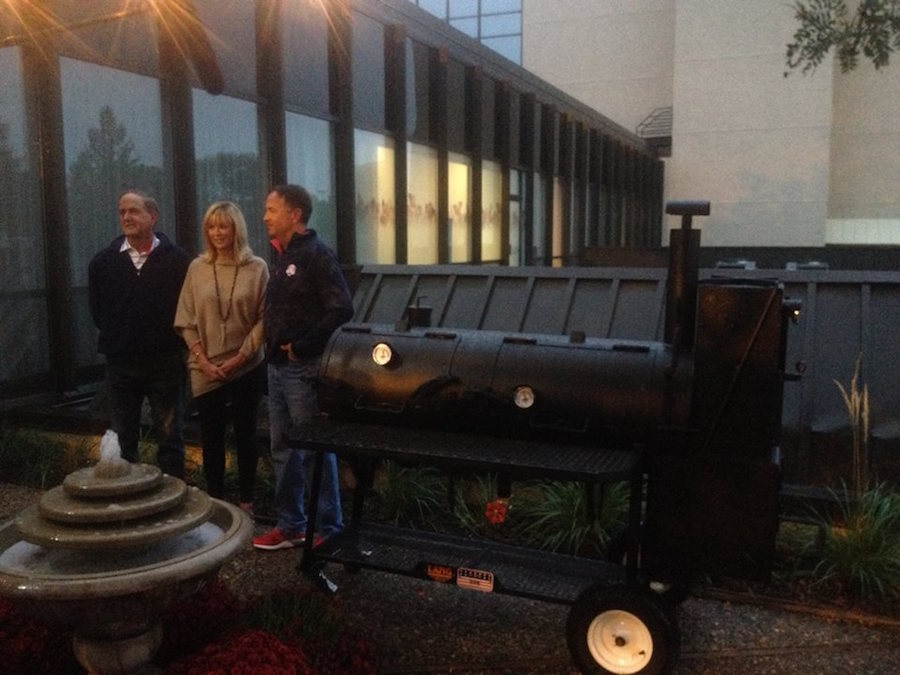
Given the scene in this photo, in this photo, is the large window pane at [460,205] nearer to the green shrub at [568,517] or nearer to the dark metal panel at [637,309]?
the dark metal panel at [637,309]

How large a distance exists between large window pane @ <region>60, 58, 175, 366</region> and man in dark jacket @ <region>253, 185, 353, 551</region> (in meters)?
4.39

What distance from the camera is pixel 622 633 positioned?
3.52 m

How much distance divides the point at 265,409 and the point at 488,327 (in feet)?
A: 7.37

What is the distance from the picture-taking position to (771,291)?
3.49m

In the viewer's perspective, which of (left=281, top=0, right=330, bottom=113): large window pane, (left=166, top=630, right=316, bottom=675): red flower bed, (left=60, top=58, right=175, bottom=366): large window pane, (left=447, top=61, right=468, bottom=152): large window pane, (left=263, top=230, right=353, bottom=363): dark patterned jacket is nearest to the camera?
(left=166, top=630, right=316, bottom=675): red flower bed

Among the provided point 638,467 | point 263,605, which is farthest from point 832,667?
point 263,605

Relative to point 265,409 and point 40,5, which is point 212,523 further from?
point 40,5

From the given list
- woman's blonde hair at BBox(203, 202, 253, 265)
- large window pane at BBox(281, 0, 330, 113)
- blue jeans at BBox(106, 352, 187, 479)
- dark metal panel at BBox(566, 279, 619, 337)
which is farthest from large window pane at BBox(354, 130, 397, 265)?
woman's blonde hair at BBox(203, 202, 253, 265)

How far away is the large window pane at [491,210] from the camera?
1562cm

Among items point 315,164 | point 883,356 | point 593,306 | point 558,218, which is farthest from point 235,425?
point 558,218

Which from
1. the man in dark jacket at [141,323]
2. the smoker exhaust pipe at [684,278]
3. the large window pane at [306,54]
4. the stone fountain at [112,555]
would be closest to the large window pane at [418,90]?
the large window pane at [306,54]

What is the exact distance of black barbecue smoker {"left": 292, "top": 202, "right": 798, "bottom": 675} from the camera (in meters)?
3.52

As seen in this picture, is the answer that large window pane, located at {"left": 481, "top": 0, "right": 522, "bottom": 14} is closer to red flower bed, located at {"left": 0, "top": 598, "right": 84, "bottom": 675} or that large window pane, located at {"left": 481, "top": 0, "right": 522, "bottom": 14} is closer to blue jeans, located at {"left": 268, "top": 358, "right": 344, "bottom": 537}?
blue jeans, located at {"left": 268, "top": 358, "right": 344, "bottom": 537}

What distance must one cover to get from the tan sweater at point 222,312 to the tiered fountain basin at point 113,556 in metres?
2.25
